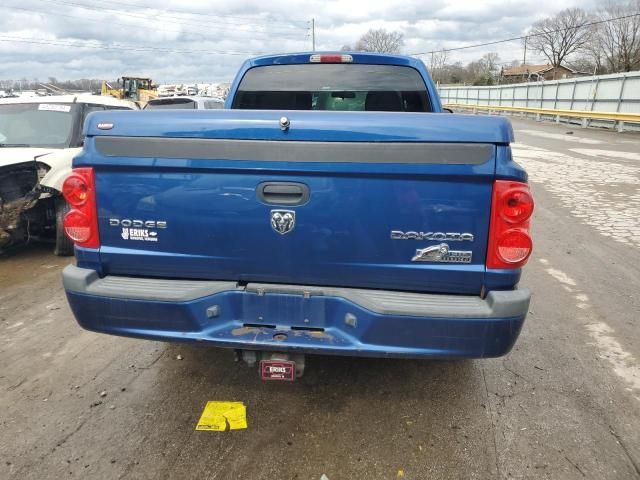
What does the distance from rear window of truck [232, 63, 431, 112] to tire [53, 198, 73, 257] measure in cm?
303

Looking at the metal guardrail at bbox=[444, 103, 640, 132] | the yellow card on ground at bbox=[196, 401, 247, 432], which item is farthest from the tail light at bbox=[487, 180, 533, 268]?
the metal guardrail at bbox=[444, 103, 640, 132]

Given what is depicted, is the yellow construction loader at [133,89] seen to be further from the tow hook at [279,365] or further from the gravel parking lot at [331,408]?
the tow hook at [279,365]

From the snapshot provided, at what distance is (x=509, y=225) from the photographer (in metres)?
2.34

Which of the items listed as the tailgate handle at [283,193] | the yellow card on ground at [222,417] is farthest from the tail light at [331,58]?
the yellow card on ground at [222,417]

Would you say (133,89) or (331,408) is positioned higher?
(133,89)

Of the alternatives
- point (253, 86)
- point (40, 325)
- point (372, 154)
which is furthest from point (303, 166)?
point (40, 325)

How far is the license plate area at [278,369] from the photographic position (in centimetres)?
265

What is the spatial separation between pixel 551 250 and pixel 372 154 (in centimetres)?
490

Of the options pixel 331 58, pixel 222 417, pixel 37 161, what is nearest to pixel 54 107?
pixel 37 161

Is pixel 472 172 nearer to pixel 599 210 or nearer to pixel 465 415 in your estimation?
pixel 465 415

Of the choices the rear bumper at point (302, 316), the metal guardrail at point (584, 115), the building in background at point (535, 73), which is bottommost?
the rear bumper at point (302, 316)

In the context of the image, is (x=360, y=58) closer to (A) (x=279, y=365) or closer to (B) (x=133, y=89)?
(A) (x=279, y=365)

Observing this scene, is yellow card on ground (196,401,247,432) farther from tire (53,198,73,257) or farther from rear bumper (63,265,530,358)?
tire (53,198,73,257)

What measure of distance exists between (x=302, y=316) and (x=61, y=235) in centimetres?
459
